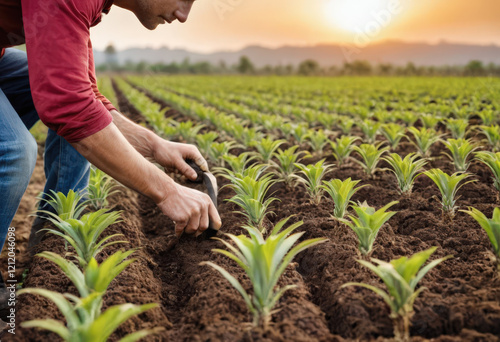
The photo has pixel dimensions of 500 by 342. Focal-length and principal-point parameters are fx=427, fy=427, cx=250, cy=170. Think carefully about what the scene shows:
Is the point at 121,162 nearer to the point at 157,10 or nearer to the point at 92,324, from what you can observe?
the point at 92,324

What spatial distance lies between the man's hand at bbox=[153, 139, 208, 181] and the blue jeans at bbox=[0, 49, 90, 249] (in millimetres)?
867

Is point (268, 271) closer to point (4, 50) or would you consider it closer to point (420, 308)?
point (420, 308)

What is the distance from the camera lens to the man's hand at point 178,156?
324cm

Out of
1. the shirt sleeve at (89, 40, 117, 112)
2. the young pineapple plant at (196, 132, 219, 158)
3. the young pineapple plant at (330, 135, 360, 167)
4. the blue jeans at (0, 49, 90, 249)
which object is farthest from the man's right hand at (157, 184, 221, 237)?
the young pineapple plant at (196, 132, 219, 158)

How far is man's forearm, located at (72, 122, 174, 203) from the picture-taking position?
2.35 m

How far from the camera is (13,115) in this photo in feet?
9.39

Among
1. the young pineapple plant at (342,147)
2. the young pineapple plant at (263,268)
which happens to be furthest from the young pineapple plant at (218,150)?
the young pineapple plant at (263,268)

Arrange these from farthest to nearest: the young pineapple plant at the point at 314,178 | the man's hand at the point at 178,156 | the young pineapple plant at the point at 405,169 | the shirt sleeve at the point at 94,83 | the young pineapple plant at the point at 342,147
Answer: the young pineapple plant at the point at 342,147
the young pineapple plant at the point at 405,169
the young pineapple plant at the point at 314,178
the shirt sleeve at the point at 94,83
the man's hand at the point at 178,156

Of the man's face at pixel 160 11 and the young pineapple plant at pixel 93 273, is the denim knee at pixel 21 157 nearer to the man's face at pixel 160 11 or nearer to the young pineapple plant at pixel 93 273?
the young pineapple plant at pixel 93 273

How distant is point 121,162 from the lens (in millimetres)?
2391

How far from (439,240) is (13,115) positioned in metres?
3.08

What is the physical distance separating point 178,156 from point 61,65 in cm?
123

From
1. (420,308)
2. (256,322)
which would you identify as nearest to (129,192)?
(256,322)

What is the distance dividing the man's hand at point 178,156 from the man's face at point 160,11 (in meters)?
0.87
